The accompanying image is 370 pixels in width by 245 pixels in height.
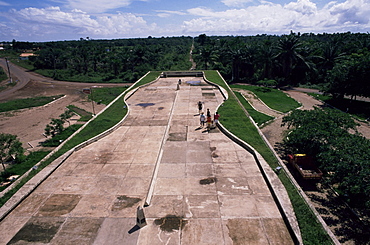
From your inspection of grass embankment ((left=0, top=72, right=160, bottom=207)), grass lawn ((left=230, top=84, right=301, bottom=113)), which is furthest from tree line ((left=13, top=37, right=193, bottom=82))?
grass embankment ((left=0, top=72, right=160, bottom=207))

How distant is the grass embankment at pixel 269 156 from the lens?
355 inches

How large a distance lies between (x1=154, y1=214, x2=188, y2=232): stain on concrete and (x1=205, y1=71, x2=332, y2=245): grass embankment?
436 centimetres

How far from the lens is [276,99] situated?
39.4m

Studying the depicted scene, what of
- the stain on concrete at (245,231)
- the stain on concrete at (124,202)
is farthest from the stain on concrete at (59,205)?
the stain on concrete at (245,231)

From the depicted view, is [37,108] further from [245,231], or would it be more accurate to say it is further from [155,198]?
[245,231]

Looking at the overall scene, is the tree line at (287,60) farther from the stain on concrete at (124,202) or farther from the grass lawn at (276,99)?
the stain on concrete at (124,202)

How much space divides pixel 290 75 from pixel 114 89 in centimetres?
3584

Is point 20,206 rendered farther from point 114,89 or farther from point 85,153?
point 114,89

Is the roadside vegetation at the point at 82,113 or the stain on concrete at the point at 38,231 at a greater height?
the stain on concrete at the point at 38,231

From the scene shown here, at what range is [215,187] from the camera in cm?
1182

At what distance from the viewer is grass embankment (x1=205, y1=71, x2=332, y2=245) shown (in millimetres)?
9023

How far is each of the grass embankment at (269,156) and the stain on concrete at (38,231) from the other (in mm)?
9071

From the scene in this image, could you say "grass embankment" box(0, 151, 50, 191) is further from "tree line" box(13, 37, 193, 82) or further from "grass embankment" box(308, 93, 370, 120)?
"tree line" box(13, 37, 193, 82)

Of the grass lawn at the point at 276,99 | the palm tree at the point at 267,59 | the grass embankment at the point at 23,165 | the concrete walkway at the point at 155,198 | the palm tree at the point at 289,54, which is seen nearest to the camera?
the concrete walkway at the point at 155,198
